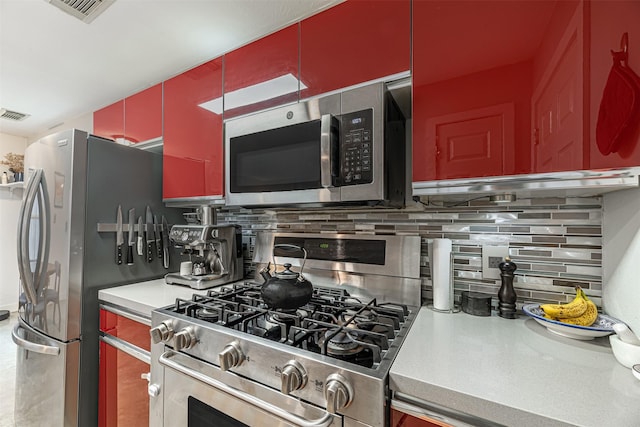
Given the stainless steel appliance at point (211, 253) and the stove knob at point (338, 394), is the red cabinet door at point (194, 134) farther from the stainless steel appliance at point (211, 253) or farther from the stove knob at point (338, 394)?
the stove knob at point (338, 394)

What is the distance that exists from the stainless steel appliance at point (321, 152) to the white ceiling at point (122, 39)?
534 millimetres

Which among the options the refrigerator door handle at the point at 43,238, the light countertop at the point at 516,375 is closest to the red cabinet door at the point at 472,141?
the light countertop at the point at 516,375

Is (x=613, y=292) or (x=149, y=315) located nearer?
(x=613, y=292)

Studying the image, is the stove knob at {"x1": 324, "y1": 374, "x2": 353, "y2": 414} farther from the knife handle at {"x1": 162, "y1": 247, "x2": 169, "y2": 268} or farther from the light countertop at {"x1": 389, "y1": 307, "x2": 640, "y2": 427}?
the knife handle at {"x1": 162, "y1": 247, "x2": 169, "y2": 268}

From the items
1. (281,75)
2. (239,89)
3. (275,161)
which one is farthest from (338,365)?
(239,89)

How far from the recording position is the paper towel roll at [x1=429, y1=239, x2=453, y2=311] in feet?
3.57

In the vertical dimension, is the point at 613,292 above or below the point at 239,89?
below

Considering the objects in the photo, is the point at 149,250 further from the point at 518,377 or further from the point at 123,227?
the point at 518,377

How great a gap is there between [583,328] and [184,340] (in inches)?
49.2

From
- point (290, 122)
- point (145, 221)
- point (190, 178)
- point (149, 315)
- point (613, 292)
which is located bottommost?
point (149, 315)

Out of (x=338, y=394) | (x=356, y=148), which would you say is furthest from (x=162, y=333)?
(x=356, y=148)

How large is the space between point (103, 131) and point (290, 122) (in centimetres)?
185

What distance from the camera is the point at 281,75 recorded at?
1279 millimetres

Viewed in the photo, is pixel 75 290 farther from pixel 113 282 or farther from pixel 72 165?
pixel 72 165
